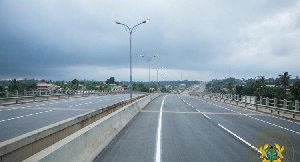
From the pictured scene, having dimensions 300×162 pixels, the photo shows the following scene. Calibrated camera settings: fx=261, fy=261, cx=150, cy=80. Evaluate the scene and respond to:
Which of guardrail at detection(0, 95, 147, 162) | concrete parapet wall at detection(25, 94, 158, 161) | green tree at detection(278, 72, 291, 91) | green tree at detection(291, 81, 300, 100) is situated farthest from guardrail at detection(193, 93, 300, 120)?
green tree at detection(278, 72, 291, 91)

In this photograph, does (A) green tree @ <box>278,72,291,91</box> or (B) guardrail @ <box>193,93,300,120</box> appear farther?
(A) green tree @ <box>278,72,291,91</box>

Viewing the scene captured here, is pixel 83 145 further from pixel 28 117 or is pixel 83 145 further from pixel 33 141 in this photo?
pixel 28 117

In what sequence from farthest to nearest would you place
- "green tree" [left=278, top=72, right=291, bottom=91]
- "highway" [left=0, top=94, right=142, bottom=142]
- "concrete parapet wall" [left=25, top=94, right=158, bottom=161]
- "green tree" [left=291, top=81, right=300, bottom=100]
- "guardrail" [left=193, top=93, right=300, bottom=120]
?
"green tree" [left=278, top=72, right=291, bottom=91], "green tree" [left=291, top=81, right=300, bottom=100], "guardrail" [left=193, top=93, right=300, bottom=120], "highway" [left=0, top=94, right=142, bottom=142], "concrete parapet wall" [left=25, top=94, right=158, bottom=161]

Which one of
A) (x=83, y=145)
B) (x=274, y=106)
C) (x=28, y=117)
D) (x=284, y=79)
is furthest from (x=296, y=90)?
(x=83, y=145)

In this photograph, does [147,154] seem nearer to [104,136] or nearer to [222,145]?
[104,136]

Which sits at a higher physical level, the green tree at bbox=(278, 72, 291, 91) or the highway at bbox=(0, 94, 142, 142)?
the green tree at bbox=(278, 72, 291, 91)

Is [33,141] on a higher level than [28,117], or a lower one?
higher

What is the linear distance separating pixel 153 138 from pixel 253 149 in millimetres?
4299

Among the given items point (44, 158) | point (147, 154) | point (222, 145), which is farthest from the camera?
point (222, 145)

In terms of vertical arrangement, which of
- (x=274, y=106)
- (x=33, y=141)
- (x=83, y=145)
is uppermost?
(x=33, y=141)

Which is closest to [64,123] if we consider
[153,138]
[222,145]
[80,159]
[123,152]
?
[123,152]

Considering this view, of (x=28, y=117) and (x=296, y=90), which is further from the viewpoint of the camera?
(x=296, y=90)

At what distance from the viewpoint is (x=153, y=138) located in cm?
1200

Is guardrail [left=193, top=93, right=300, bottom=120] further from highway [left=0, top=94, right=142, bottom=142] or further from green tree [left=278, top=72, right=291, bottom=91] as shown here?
green tree [left=278, top=72, right=291, bottom=91]
